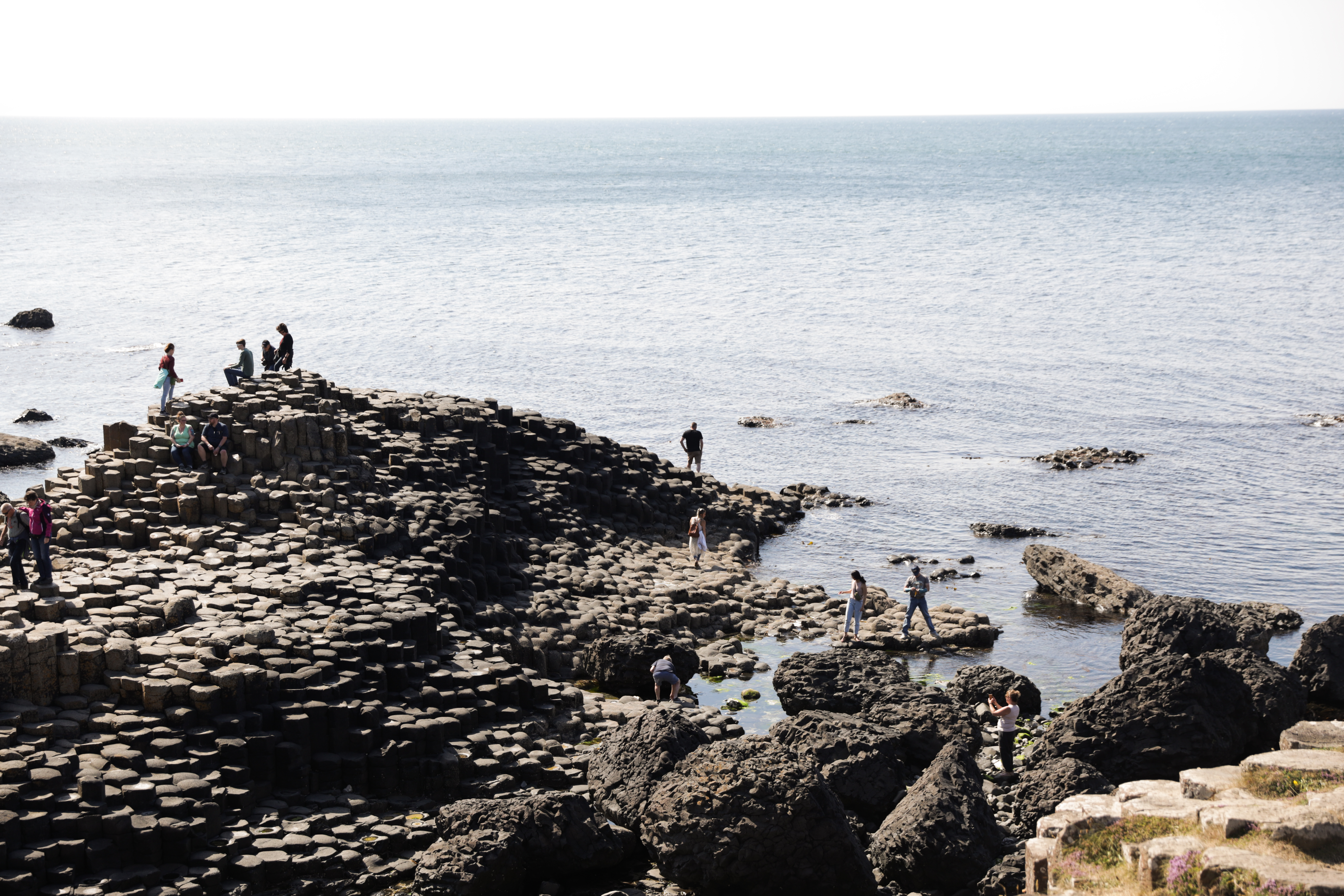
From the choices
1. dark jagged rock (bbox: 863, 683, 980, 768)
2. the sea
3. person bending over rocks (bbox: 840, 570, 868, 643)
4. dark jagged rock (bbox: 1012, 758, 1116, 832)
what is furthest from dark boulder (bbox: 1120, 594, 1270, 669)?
dark jagged rock (bbox: 1012, 758, 1116, 832)

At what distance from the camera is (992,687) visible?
24609 millimetres

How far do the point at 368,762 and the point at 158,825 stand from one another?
11.8 feet

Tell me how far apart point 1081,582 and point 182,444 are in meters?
22.6

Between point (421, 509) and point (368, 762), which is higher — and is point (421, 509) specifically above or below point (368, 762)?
above

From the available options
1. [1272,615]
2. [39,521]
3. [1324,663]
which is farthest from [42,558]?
[1272,615]

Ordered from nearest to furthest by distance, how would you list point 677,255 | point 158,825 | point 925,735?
point 158,825 → point 925,735 → point 677,255

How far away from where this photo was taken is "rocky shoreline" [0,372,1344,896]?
1794 cm

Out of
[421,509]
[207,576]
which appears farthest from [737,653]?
[207,576]

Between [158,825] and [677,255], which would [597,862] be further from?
[677,255]

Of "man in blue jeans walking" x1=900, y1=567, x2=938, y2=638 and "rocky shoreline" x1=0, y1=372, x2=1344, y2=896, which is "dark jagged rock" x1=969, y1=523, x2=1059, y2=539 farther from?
"man in blue jeans walking" x1=900, y1=567, x2=938, y2=638

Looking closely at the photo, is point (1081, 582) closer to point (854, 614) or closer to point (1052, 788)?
point (854, 614)

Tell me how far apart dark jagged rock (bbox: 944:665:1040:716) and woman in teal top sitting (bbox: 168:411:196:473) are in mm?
17920

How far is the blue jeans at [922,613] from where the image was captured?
28.3 meters

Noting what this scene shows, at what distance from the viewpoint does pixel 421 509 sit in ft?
94.7
